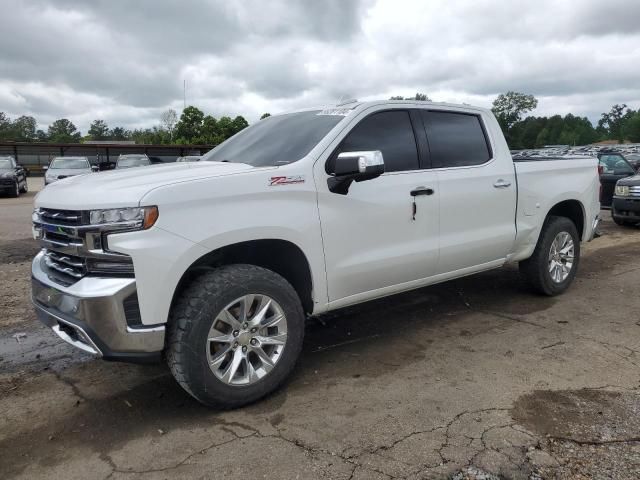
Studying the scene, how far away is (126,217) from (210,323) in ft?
2.51

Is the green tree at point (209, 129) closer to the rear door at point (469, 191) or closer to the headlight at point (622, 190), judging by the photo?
the headlight at point (622, 190)

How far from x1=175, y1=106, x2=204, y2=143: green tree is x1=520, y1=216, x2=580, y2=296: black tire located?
54851 mm

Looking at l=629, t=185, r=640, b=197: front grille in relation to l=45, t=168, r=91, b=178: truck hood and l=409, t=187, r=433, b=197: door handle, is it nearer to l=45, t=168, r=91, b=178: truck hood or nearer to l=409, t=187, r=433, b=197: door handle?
l=409, t=187, r=433, b=197: door handle

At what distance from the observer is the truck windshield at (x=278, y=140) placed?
3861 millimetres

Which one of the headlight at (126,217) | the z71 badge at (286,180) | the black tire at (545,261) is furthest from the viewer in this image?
the black tire at (545,261)

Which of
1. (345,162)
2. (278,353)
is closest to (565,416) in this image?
(278,353)

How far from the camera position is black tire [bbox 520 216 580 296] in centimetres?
548

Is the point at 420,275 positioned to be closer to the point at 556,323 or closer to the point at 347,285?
the point at 347,285

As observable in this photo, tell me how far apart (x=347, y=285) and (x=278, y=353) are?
719 mm

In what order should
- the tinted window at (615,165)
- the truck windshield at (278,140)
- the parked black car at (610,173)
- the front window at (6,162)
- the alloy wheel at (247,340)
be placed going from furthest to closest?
1. the front window at (6,162)
2. the tinted window at (615,165)
3. the parked black car at (610,173)
4. the truck windshield at (278,140)
5. the alloy wheel at (247,340)

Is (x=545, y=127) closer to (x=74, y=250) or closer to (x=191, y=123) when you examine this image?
(x=191, y=123)

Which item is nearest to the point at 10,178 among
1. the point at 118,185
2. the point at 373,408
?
the point at 118,185

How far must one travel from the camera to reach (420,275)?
4340 mm

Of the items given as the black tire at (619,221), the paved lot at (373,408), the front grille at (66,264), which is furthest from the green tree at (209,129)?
the front grille at (66,264)
